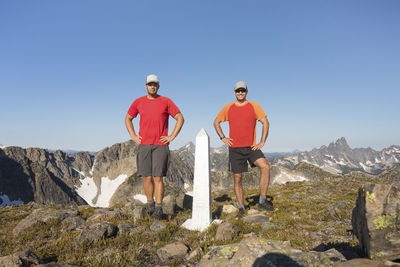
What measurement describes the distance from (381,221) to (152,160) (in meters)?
6.59

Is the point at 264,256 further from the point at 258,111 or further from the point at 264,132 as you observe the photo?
the point at 258,111

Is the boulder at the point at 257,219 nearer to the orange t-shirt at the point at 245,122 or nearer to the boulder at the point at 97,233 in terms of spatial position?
the orange t-shirt at the point at 245,122

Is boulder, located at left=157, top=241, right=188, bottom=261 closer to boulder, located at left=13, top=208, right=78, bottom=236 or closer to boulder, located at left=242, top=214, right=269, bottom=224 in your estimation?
boulder, located at left=242, top=214, right=269, bottom=224

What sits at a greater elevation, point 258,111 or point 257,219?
point 258,111

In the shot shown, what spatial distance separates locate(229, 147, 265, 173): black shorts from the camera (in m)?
8.43

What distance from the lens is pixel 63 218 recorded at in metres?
8.64

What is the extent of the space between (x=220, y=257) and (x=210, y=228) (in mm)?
3152

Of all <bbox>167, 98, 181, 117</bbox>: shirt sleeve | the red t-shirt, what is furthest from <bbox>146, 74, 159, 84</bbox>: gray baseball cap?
<bbox>167, 98, 181, 117</bbox>: shirt sleeve

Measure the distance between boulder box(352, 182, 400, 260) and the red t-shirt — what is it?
6119 millimetres

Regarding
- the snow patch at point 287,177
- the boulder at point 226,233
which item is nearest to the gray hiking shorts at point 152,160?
the boulder at point 226,233

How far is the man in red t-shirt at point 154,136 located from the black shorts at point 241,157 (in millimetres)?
2276

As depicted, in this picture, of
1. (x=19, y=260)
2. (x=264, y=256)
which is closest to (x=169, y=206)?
(x=19, y=260)

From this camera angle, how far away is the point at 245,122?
8.37 meters

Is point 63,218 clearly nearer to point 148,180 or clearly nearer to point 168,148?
point 148,180
